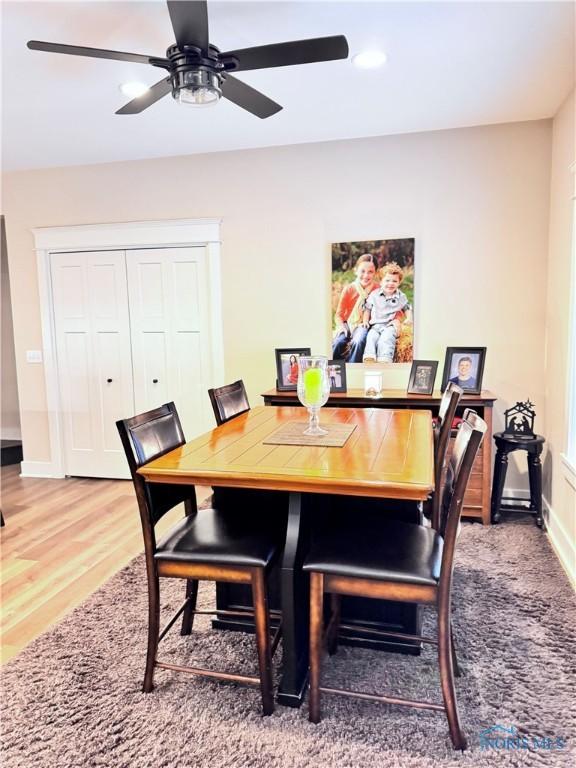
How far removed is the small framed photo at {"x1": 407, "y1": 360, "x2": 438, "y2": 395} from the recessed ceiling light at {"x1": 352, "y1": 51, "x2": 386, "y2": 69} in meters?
1.83

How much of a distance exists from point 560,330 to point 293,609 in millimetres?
2404

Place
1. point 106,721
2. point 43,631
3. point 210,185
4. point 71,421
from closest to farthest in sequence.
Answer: point 106,721
point 43,631
point 210,185
point 71,421

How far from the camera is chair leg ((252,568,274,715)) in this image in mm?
1676

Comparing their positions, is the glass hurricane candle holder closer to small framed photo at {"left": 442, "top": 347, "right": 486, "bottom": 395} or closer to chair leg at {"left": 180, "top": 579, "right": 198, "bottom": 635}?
chair leg at {"left": 180, "top": 579, "right": 198, "bottom": 635}

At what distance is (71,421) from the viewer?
181 inches

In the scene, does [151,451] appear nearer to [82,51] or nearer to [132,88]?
[82,51]

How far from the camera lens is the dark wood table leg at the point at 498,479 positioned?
326 centimetres

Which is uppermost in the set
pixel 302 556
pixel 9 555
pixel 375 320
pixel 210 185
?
pixel 210 185

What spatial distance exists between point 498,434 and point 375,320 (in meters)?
1.17

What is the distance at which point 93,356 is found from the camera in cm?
449

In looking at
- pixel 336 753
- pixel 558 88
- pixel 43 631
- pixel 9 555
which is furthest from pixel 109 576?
pixel 558 88

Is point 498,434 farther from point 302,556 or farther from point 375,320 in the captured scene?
point 302,556

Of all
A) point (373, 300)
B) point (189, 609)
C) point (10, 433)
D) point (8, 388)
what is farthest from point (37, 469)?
point (373, 300)

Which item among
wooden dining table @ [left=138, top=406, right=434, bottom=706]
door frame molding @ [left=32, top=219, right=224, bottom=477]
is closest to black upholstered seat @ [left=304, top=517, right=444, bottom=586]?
wooden dining table @ [left=138, top=406, right=434, bottom=706]
